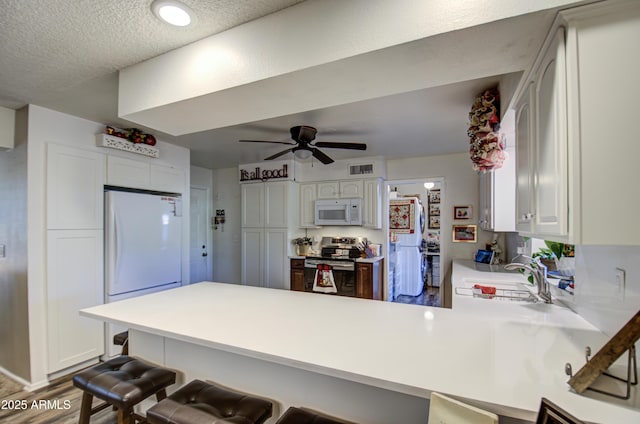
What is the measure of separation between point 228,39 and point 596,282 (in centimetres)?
211

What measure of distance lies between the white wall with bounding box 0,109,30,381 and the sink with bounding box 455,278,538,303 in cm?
365

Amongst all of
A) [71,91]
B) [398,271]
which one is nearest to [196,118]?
[71,91]

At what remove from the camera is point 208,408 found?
1.28 metres

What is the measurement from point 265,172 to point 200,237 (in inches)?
67.4

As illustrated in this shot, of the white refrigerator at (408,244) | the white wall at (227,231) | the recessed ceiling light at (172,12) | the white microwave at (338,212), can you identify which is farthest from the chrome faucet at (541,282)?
the white wall at (227,231)

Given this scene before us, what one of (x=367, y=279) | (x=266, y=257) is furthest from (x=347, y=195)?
(x=266, y=257)

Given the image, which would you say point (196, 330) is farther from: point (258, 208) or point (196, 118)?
point (258, 208)

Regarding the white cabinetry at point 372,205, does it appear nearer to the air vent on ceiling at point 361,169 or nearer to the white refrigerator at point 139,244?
the air vent on ceiling at point 361,169

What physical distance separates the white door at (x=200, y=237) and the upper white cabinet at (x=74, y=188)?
220cm

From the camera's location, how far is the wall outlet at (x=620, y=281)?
1197 mm

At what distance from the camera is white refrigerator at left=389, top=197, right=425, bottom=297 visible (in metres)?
5.70

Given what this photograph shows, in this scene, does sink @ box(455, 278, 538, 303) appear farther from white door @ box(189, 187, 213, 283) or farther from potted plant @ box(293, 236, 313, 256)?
white door @ box(189, 187, 213, 283)

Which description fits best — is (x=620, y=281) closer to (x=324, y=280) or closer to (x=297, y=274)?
(x=324, y=280)

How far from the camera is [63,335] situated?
2.72 metres
